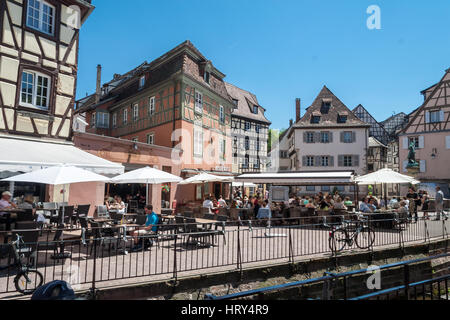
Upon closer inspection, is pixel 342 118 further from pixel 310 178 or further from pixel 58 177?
pixel 58 177

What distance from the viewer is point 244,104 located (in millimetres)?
39188

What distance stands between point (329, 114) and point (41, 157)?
3303cm

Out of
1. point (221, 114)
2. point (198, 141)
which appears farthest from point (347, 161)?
point (198, 141)

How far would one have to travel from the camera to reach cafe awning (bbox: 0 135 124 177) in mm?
9492

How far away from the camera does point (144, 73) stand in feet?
82.7

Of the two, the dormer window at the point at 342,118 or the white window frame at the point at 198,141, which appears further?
the dormer window at the point at 342,118

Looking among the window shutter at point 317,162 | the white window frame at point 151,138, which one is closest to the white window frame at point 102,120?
the white window frame at point 151,138

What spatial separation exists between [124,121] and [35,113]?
14196 millimetres

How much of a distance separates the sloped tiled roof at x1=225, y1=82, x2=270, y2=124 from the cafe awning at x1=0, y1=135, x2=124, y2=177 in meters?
25.3

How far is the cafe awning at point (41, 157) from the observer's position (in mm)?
9492

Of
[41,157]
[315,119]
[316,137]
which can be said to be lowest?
[41,157]

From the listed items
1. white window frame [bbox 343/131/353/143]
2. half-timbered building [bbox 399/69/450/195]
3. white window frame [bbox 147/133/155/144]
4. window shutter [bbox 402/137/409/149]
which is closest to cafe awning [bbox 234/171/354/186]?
white window frame [bbox 147/133/155/144]

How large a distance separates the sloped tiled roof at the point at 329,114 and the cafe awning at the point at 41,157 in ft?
93.8

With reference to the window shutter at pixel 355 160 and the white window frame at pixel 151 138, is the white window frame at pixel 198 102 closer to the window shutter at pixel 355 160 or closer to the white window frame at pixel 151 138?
the white window frame at pixel 151 138
